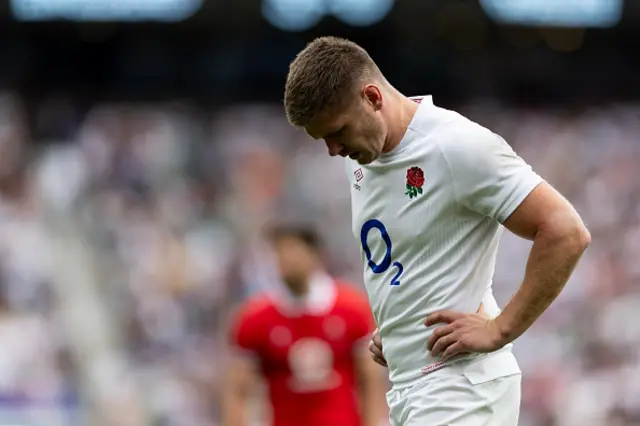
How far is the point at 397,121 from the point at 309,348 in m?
2.90

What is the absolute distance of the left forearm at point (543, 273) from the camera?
2732mm

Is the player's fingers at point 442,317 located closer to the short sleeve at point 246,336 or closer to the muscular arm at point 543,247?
the muscular arm at point 543,247

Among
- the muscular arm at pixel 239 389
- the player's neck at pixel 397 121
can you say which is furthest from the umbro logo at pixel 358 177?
the muscular arm at pixel 239 389

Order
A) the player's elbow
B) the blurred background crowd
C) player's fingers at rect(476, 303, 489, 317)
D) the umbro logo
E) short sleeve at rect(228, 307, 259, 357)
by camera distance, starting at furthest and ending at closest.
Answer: the blurred background crowd → short sleeve at rect(228, 307, 259, 357) → the umbro logo → player's fingers at rect(476, 303, 489, 317) → the player's elbow

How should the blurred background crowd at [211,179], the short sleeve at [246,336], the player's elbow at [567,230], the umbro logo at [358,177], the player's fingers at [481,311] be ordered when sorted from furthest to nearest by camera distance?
the blurred background crowd at [211,179] → the short sleeve at [246,336] → the umbro logo at [358,177] → the player's fingers at [481,311] → the player's elbow at [567,230]

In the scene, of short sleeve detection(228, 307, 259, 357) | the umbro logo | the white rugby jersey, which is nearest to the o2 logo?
the white rugby jersey

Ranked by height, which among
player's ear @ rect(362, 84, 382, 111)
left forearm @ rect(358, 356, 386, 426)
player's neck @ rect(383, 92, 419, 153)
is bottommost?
left forearm @ rect(358, 356, 386, 426)

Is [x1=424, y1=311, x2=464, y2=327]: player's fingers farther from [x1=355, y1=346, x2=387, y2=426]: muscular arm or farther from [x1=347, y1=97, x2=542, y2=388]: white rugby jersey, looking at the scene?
[x1=355, y1=346, x2=387, y2=426]: muscular arm

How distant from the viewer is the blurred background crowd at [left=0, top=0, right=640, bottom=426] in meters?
11.2

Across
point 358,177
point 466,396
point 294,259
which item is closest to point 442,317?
point 466,396

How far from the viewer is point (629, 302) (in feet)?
39.5

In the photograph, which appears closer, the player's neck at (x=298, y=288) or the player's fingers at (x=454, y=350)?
the player's fingers at (x=454, y=350)

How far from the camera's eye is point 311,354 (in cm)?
564

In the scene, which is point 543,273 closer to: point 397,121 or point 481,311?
point 481,311
